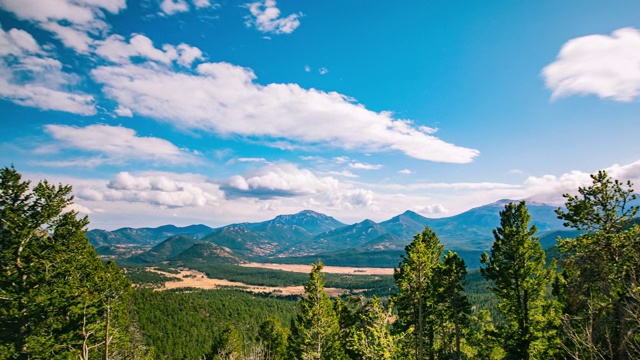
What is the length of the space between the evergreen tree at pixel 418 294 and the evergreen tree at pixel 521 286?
206 inches

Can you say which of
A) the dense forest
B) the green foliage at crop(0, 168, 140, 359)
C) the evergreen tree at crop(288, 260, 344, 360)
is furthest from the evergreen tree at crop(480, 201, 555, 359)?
the green foliage at crop(0, 168, 140, 359)

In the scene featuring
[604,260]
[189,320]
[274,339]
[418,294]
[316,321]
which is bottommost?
[189,320]

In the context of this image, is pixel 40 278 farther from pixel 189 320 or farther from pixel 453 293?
pixel 189 320

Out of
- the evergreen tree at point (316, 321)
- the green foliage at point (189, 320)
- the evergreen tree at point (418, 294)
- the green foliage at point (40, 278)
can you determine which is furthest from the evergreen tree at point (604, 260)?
the green foliage at point (189, 320)

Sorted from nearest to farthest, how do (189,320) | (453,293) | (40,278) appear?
(40,278)
(453,293)
(189,320)

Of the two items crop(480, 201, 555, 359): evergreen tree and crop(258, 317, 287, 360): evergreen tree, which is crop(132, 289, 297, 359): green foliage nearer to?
crop(258, 317, 287, 360): evergreen tree

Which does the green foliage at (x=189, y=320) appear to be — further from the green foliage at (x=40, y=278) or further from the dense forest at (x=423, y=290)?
the green foliage at (x=40, y=278)

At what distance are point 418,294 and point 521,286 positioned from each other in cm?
779

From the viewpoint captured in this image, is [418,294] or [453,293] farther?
[453,293]

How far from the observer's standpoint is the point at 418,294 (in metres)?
27.0

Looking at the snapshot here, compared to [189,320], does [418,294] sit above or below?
above

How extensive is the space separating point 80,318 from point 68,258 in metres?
5.30

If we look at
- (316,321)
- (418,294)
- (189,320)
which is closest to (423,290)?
(418,294)

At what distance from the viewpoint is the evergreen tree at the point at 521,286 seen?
2388 centimetres
